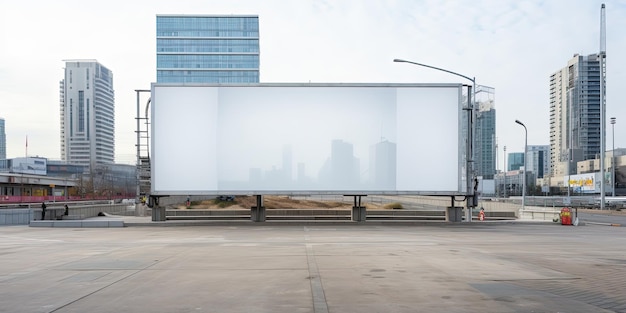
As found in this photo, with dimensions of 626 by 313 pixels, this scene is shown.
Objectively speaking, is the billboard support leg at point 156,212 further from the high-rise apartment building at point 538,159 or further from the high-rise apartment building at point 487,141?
the high-rise apartment building at point 538,159

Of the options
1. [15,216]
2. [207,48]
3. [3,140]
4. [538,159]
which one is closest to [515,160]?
[538,159]

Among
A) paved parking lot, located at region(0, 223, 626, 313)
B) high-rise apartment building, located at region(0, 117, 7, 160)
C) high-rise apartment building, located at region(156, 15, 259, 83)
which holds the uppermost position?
high-rise apartment building, located at region(156, 15, 259, 83)

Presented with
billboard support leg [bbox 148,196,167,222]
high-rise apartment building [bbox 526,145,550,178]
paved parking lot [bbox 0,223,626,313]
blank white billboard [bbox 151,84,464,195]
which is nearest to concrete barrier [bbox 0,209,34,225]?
billboard support leg [bbox 148,196,167,222]

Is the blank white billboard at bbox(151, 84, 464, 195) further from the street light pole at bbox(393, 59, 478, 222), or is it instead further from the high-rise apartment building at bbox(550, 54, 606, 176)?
the high-rise apartment building at bbox(550, 54, 606, 176)

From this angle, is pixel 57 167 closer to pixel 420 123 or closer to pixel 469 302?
pixel 420 123

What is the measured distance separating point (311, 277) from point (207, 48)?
372ft

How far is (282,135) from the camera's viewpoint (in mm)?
26406

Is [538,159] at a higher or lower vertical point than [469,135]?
higher

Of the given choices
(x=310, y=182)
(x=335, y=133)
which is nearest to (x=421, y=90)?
(x=335, y=133)

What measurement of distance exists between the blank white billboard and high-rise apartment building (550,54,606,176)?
276 feet

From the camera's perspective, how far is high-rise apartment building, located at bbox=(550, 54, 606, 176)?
10362 centimetres

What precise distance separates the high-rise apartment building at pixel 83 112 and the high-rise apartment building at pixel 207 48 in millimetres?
83037

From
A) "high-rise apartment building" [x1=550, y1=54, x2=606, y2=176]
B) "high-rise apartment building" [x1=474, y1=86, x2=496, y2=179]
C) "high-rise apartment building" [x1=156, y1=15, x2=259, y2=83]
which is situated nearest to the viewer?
"high-rise apartment building" [x1=474, y1=86, x2=496, y2=179]

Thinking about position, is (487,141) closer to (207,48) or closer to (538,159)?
(207,48)
